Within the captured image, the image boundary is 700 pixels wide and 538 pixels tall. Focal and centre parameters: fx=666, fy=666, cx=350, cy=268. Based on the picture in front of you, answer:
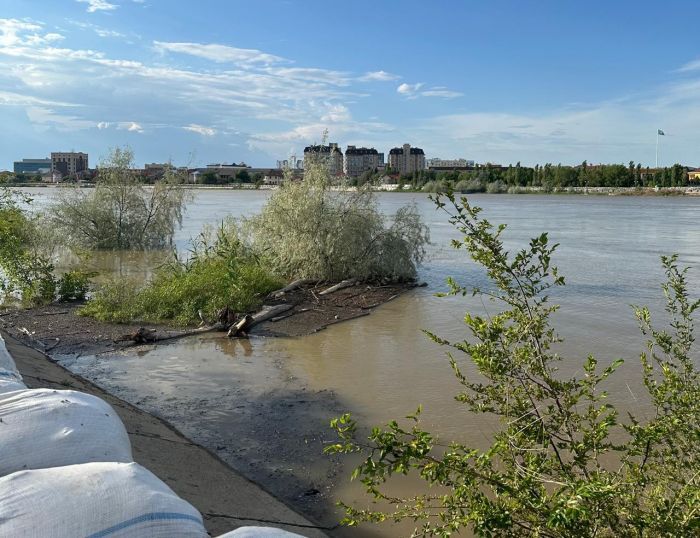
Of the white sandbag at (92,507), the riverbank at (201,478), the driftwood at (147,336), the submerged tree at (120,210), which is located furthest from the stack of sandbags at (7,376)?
the submerged tree at (120,210)

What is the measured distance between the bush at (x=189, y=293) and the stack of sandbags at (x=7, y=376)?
7788 mm

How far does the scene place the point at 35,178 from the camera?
86.9 meters

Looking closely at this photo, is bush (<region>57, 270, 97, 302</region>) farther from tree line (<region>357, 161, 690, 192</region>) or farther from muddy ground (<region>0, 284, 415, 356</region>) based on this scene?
tree line (<region>357, 161, 690, 192</region>)

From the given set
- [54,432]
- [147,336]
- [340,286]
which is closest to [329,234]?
[340,286]

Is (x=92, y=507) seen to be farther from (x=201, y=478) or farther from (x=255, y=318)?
(x=255, y=318)

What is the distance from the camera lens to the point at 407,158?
613ft

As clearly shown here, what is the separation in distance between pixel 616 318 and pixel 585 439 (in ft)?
40.9

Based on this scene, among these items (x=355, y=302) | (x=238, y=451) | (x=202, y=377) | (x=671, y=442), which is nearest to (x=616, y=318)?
(x=355, y=302)

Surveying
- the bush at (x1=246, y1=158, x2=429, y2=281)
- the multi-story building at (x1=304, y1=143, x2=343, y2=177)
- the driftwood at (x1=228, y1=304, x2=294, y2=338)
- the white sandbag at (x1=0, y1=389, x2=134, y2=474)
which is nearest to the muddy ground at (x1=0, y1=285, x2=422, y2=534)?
the driftwood at (x1=228, y1=304, x2=294, y2=338)

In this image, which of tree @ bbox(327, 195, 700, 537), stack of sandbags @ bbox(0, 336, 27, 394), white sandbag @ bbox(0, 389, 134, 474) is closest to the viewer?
tree @ bbox(327, 195, 700, 537)

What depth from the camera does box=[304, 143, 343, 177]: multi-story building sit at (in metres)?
19.7

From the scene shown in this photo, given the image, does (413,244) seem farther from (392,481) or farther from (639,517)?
(639,517)

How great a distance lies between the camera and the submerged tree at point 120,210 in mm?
26562

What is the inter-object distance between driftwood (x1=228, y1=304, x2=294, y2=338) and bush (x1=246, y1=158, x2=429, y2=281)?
311 cm
